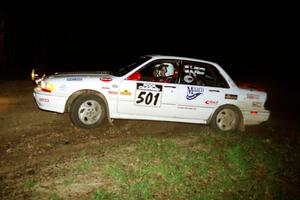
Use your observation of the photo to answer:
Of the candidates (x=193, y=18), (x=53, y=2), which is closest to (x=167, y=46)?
(x=193, y=18)

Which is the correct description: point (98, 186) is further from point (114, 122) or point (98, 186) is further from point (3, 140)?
point (114, 122)

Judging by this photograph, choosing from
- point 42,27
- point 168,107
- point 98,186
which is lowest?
point 98,186

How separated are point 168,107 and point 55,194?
3717 mm

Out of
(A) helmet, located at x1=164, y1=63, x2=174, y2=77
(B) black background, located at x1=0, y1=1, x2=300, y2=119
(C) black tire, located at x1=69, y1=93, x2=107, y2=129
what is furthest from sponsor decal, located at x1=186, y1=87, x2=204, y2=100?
(B) black background, located at x1=0, y1=1, x2=300, y2=119

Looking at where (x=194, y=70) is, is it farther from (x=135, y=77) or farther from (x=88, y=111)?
(x=88, y=111)

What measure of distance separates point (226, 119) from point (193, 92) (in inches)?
47.3

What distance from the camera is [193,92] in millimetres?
7816

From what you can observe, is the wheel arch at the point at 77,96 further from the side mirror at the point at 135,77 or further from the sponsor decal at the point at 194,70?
the sponsor decal at the point at 194,70

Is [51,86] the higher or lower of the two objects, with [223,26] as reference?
lower

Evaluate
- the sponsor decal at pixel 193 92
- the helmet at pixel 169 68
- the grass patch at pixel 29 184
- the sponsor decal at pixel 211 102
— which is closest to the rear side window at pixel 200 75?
the sponsor decal at pixel 193 92

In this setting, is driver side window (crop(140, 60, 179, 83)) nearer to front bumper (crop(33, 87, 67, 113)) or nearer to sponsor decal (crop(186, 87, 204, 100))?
sponsor decal (crop(186, 87, 204, 100))

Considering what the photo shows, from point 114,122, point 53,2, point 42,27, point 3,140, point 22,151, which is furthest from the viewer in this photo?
point 53,2

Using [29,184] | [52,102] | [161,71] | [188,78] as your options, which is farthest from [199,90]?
[29,184]

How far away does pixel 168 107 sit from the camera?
25.5ft
